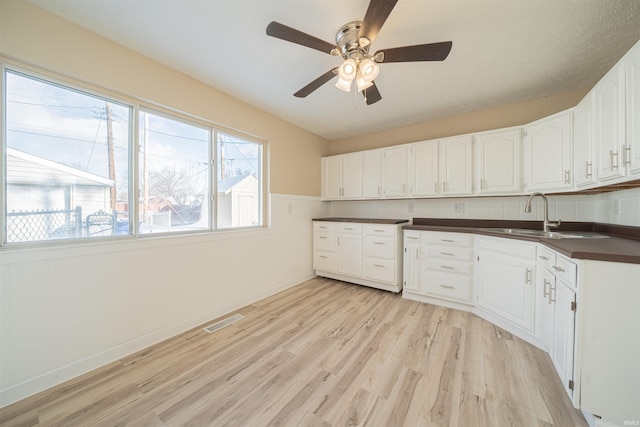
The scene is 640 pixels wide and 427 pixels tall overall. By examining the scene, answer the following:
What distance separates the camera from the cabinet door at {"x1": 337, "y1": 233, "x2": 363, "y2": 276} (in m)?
3.37

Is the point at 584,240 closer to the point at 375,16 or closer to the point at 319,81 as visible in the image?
the point at 375,16

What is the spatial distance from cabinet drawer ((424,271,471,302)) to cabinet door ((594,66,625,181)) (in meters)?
1.48

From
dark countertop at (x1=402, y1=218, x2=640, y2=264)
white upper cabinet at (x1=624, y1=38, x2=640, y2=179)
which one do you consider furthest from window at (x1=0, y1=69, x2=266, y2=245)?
white upper cabinet at (x1=624, y1=38, x2=640, y2=179)

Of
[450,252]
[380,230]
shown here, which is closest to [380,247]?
[380,230]

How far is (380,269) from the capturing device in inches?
125

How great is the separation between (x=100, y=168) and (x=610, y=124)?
147 inches

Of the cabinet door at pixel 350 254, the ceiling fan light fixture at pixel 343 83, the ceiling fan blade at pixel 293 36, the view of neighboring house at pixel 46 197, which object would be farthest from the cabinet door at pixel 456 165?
the view of neighboring house at pixel 46 197

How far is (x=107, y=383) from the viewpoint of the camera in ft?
5.05

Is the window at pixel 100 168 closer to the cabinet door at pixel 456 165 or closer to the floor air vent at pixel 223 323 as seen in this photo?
the floor air vent at pixel 223 323

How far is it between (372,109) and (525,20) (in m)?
1.57

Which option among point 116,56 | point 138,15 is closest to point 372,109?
point 138,15

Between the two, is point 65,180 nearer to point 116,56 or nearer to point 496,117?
point 116,56

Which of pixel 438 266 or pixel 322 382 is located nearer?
pixel 322 382

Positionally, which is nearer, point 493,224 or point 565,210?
point 565,210
